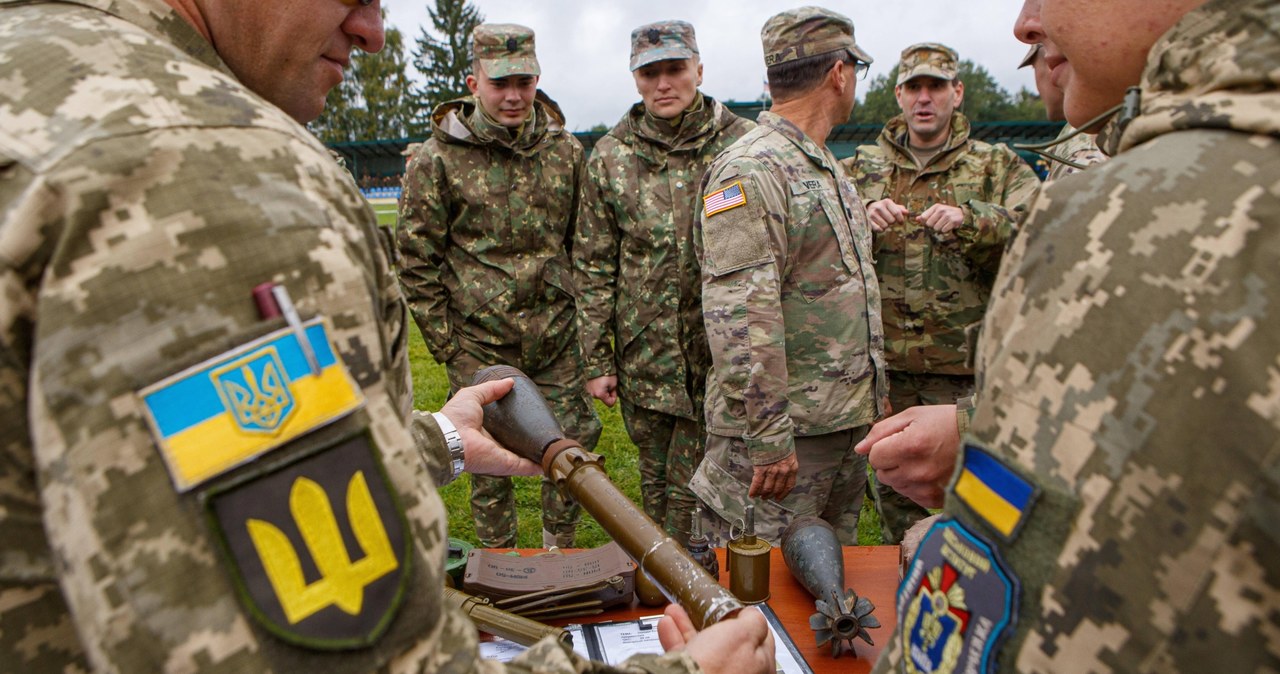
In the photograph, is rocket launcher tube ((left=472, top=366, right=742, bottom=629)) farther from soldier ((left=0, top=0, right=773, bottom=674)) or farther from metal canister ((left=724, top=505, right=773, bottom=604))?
soldier ((left=0, top=0, right=773, bottom=674))

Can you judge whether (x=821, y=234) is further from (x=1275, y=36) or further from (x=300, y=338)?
(x=300, y=338)

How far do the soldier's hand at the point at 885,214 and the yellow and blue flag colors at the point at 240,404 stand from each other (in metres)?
3.43

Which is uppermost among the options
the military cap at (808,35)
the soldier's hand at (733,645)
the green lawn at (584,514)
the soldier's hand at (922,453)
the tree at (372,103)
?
the tree at (372,103)

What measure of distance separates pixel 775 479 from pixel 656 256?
1726 millimetres

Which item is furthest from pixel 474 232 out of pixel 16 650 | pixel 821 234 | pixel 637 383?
pixel 16 650

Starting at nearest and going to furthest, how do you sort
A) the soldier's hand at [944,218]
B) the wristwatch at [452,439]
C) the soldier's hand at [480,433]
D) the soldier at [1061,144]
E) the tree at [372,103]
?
the wristwatch at [452,439]
the soldier's hand at [480,433]
the soldier at [1061,144]
the soldier's hand at [944,218]
the tree at [372,103]

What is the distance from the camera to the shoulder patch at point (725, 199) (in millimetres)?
2945

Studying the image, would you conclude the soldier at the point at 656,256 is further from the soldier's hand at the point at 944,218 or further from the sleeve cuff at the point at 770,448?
the sleeve cuff at the point at 770,448

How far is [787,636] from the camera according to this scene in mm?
2037

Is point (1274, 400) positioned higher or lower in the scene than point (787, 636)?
higher

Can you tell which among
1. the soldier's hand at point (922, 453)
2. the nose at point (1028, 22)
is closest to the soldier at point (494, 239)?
the nose at point (1028, 22)

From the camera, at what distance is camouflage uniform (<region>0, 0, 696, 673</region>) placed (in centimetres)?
78

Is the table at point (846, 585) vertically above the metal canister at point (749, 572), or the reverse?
the metal canister at point (749, 572)

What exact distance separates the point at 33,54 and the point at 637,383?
3.78 metres
